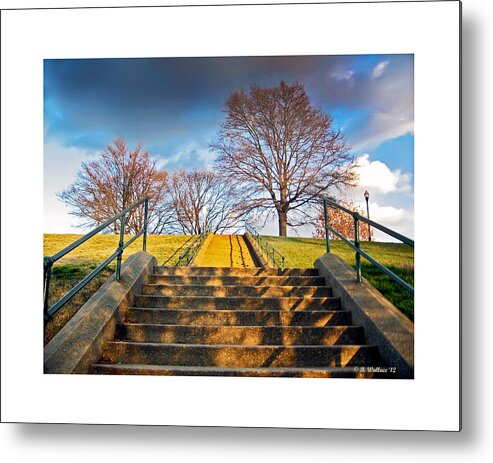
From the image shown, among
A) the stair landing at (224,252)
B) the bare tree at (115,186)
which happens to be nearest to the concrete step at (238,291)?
the bare tree at (115,186)

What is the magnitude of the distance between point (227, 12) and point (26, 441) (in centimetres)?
345

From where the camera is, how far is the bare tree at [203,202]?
4.18 metres

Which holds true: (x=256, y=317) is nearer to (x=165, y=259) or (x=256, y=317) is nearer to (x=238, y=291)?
(x=238, y=291)

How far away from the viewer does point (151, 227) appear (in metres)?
4.64

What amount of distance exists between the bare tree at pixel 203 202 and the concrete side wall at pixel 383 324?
1.53 metres

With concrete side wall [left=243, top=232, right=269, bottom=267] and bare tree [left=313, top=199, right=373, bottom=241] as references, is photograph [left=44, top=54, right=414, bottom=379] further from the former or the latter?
concrete side wall [left=243, top=232, right=269, bottom=267]

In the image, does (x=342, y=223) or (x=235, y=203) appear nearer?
(x=342, y=223)

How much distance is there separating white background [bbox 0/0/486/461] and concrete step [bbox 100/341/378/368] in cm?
21

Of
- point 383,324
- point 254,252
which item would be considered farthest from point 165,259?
point 383,324

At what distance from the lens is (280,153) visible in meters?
4.36

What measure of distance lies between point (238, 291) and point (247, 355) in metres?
0.86

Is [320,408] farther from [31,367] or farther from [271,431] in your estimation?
[31,367]

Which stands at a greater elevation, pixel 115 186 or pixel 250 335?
pixel 115 186

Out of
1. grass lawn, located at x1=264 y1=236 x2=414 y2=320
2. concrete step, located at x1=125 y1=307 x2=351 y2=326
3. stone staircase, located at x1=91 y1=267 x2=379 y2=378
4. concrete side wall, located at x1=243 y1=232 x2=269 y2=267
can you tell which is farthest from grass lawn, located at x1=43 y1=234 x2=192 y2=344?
grass lawn, located at x1=264 y1=236 x2=414 y2=320
